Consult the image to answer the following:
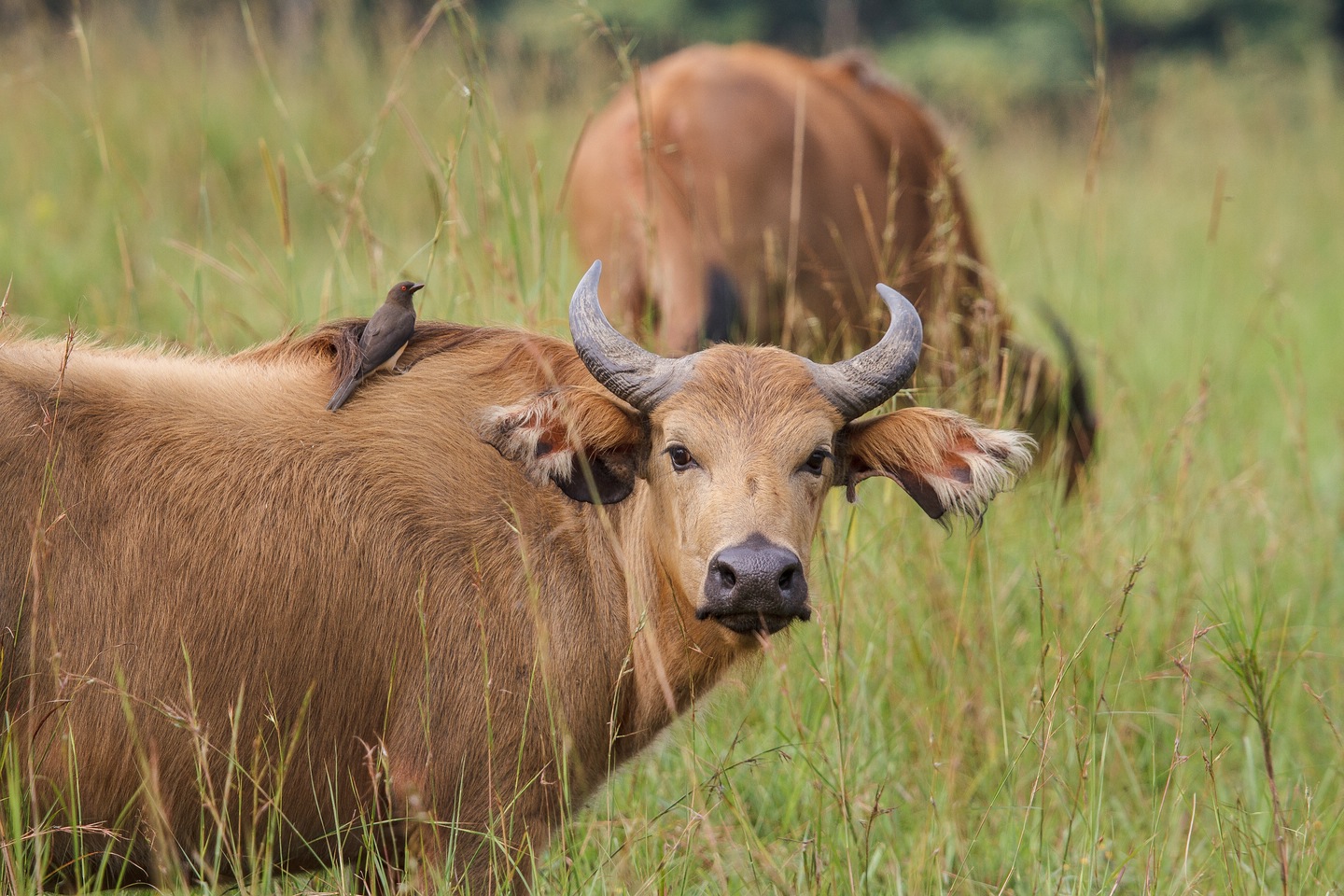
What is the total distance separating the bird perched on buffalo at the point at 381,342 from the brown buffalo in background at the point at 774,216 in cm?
186

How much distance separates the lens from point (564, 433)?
3227mm

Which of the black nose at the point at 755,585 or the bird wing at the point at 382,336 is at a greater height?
the bird wing at the point at 382,336

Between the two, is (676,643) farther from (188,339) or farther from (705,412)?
(188,339)

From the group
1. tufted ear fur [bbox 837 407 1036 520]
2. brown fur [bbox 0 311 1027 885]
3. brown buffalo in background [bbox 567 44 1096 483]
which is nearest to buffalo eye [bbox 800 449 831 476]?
brown fur [bbox 0 311 1027 885]

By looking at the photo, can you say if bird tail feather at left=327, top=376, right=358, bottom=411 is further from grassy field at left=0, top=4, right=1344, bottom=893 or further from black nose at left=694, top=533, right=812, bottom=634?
black nose at left=694, top=533, right=812, bottom=634

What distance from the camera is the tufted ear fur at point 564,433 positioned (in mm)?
3164

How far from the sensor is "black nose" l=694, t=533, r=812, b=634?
2.80 meters

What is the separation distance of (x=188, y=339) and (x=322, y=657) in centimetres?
199

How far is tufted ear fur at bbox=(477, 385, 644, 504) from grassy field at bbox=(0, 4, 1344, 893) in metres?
0.75

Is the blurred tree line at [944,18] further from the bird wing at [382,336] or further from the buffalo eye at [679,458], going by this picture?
the buffalo eye at [679,458]

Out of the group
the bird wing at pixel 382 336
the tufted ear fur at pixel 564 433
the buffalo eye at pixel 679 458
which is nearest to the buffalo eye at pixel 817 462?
the buffalo eye at pixel 679 458

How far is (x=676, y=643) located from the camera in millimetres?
3402

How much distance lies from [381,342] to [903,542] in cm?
221

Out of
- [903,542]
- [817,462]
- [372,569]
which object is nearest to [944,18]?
[903,542]
